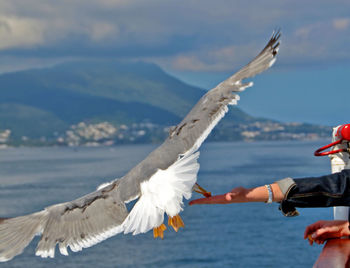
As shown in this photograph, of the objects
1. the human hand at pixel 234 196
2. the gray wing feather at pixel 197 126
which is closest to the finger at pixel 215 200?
the human hand at pixel 234 196

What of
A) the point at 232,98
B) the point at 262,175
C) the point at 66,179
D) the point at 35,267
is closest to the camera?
the point at 232,98

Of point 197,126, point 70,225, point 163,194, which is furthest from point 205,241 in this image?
point 163,194

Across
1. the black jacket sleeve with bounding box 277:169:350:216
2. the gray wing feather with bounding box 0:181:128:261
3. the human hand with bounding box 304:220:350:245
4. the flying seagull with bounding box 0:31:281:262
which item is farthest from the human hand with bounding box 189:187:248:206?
the gray wing feather with bounding box 0:181:128:261

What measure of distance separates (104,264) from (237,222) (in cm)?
2150

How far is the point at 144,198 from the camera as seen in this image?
3016 mm

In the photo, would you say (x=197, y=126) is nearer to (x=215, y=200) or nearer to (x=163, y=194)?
(x=163, y=194)

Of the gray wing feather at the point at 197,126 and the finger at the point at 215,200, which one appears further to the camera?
the gray wing feather at the point at 197,126

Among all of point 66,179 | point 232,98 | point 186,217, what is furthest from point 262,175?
point 232,98

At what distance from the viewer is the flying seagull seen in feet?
9.36

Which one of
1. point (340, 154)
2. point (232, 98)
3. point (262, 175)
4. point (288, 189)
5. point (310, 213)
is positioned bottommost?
point (288, 189)

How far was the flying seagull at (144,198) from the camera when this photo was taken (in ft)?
9.36

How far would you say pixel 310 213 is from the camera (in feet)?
199

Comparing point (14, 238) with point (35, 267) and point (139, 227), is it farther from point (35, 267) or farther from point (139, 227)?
point (35, 267)

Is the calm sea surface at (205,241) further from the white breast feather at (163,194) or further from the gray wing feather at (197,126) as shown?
the white breast feather at (163,194)
